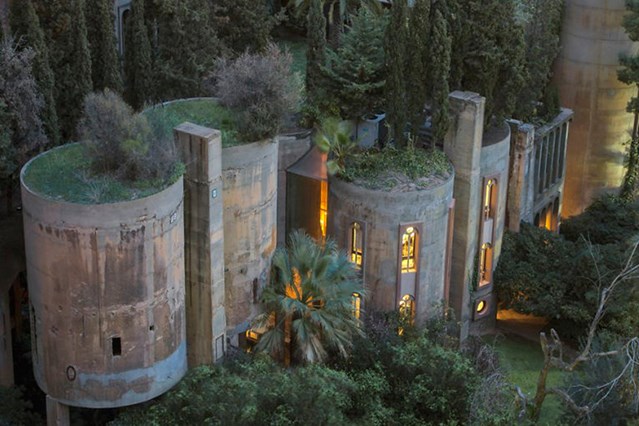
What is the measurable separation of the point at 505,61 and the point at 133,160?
55.1 ft

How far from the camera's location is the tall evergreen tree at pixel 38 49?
39312 millimetres

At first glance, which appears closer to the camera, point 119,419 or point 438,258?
point 119,419

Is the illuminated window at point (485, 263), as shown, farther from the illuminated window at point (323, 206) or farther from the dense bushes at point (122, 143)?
the dense bushes at point (122, 143)

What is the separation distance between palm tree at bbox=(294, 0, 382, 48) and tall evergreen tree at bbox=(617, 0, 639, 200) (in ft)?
38.1

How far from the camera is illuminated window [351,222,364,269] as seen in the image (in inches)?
1681

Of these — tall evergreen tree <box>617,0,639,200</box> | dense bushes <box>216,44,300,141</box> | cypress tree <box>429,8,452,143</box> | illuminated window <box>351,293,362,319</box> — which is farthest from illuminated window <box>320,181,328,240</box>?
tall evergreen tree <box>617,0,639,200</box>

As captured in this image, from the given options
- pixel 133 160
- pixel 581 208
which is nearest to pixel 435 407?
pixel 133 160

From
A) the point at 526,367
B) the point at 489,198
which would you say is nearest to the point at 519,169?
the point at 489,198

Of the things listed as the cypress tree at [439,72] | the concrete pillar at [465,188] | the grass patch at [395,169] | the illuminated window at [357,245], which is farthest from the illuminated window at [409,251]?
the cypress tree at [439,72]

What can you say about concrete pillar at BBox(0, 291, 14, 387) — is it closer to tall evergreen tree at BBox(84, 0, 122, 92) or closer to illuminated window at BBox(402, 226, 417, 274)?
tall evergreen tree at BBox(84, 0, 122, 92)

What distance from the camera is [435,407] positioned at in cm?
3741

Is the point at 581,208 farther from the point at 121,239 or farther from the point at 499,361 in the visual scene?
the point at 121,239

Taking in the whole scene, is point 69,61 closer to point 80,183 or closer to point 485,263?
point 80,183

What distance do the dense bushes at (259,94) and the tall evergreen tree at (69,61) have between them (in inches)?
193
